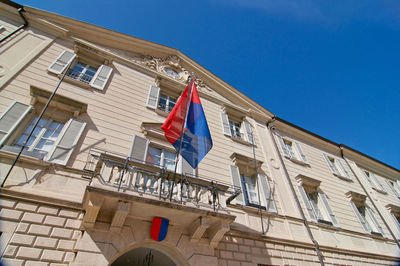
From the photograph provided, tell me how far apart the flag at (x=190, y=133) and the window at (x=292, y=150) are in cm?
663

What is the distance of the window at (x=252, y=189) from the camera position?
803 centimetres

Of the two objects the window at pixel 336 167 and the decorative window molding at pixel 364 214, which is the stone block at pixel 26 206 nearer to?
the decorative window molding at pixel 364 214

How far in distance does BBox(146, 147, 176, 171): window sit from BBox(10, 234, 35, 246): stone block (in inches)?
139

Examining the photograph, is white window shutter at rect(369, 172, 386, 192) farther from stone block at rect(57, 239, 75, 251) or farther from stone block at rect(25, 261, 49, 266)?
stone block at rect(25, 261, 49, 266)

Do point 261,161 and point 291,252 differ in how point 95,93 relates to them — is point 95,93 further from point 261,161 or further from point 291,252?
point 291,252

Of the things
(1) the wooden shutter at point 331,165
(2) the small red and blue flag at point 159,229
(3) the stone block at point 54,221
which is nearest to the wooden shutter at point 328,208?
(1) the wooden shutter at point 331,165

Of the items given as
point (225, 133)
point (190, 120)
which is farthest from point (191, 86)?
point (225, 133)

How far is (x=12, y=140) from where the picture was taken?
564 centimetres

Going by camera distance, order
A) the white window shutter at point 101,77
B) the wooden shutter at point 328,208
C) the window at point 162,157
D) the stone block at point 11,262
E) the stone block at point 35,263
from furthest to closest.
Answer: the wooden shutter at point 328,208 < the white window shutter at point 101,77 < the window at point 162,157 < the stone block at point 35,263 < the stone block at point 11,262

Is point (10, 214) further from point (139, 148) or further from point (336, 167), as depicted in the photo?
point (336, 167)

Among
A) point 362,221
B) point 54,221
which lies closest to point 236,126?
point 362,221

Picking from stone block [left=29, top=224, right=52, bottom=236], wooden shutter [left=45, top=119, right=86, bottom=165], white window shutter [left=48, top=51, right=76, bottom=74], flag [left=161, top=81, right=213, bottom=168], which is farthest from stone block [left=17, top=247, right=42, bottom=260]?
white window shutter [left=48, top=51, right=76, bottom=74]

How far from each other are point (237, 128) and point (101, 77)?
723 cm

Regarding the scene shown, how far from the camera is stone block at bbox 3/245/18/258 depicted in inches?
161
